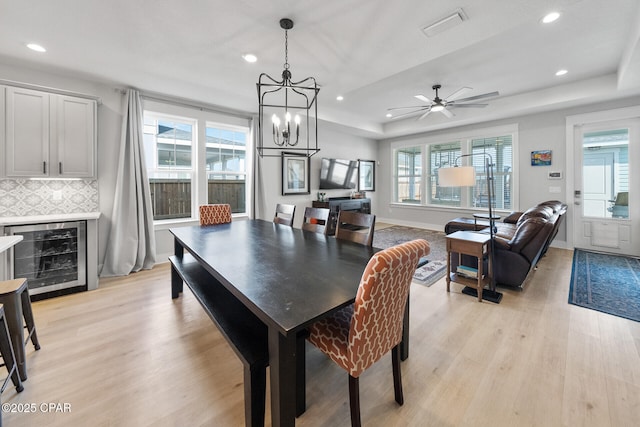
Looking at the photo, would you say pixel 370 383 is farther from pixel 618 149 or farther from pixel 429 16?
pixel 618 149

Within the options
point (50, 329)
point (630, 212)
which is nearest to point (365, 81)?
point (50, 329)

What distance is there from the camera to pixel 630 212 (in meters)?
4.20

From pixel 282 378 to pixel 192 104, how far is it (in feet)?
14.5

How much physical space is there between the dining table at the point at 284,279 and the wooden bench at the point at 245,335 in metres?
0.14

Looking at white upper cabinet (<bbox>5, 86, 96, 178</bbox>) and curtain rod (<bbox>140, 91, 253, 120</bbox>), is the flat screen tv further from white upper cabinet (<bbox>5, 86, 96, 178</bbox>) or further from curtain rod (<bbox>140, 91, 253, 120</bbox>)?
white upper cabinet (<bbox>5, 86, 96, 178</bbox>)

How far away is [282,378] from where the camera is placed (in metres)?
1.04

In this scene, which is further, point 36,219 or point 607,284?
point 607,284

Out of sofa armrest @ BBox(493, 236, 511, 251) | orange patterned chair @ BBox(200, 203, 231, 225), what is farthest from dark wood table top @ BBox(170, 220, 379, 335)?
sofa armrest @ BBox(493, 236, 511, 251)

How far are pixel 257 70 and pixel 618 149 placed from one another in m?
5.83

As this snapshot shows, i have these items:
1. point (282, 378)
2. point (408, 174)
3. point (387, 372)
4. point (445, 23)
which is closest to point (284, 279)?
point (282, 378)

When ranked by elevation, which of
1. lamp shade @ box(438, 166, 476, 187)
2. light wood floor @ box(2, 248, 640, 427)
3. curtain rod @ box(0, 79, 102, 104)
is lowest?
light wood floor @ box(2, 248, 640, 427)

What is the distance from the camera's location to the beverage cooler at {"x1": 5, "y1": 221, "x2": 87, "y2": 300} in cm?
270

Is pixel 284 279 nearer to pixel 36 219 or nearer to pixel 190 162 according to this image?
pixel 36 219

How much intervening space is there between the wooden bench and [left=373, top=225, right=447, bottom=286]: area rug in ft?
7.69
